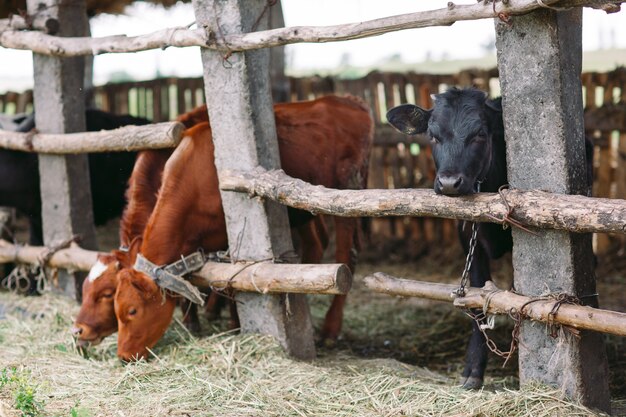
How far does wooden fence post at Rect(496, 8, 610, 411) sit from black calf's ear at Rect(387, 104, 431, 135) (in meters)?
0.78

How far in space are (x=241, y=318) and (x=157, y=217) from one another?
0.94 metres

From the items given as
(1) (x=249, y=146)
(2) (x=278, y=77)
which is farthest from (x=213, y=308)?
(2) (x=278, y=77)

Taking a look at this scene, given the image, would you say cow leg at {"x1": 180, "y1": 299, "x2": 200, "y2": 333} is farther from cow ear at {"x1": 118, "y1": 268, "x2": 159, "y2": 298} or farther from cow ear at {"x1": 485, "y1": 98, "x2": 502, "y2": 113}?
cow ear at {"x1": 485, "y1": 98, "x2": 502, "y2": 113}

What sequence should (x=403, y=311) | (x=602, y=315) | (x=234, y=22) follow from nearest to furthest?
(x=602, y=315), (x=234, y=22), (x=403, y=311)

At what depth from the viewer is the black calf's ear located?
4910 millimetres

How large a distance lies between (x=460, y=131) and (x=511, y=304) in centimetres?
104

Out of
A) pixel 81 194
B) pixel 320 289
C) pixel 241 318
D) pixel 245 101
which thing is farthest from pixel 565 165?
pixel 81 194

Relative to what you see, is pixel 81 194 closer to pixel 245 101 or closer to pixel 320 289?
pixel 245 101

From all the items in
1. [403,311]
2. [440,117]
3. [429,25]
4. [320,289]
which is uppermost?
[429,25]

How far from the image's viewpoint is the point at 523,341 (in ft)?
14.2

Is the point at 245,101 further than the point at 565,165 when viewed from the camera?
Yes

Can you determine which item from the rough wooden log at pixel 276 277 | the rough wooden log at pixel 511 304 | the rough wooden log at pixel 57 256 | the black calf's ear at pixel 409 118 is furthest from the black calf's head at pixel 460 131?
the rough wooden log at pixel 57 256

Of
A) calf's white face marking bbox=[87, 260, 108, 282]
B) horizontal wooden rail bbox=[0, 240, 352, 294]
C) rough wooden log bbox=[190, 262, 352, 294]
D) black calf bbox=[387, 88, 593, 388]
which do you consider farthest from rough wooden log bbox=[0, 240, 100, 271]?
black calf bbox=[387, 88, 593, 388]

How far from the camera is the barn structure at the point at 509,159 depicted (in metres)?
3.96
